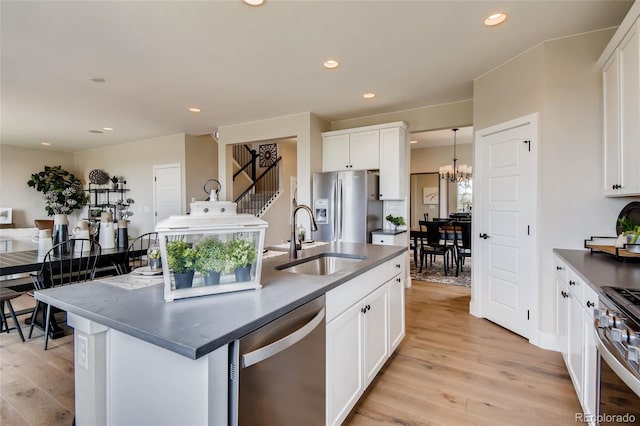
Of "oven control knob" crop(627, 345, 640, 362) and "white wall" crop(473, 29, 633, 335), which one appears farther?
"white wall" crop(473, 29, 633, 335)

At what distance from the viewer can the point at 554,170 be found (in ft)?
8.89

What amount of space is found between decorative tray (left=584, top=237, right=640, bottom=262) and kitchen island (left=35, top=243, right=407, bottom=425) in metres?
1.99

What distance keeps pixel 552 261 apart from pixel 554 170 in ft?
2.59

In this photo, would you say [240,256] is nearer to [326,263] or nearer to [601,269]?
[326,263]

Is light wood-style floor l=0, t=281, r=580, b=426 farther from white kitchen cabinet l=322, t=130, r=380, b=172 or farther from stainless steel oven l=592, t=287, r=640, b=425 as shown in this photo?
white kitchen cabinet l=322, t=130, r=380, b=172

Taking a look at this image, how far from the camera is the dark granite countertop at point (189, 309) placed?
0.91 m

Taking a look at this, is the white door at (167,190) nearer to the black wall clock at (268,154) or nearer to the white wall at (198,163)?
the white wall at (198,163)

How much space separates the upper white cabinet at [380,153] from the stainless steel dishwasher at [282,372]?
3.33 meters

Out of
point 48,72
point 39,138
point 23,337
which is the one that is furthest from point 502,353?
point 39,138

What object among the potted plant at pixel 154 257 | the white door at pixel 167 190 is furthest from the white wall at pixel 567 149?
the white door at pixel 167 190

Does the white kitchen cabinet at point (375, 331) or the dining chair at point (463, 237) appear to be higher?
the dining chair at point (463, 237)

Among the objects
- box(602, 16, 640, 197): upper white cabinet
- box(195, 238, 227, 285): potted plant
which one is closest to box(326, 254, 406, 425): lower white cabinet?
box(195, 238, 227, 285): potted plant

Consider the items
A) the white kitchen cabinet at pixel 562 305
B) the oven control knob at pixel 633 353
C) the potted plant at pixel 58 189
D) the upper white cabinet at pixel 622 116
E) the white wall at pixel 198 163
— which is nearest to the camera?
the oven control knob at pixel 633 353

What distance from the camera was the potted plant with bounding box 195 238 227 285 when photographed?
4.04 ft
